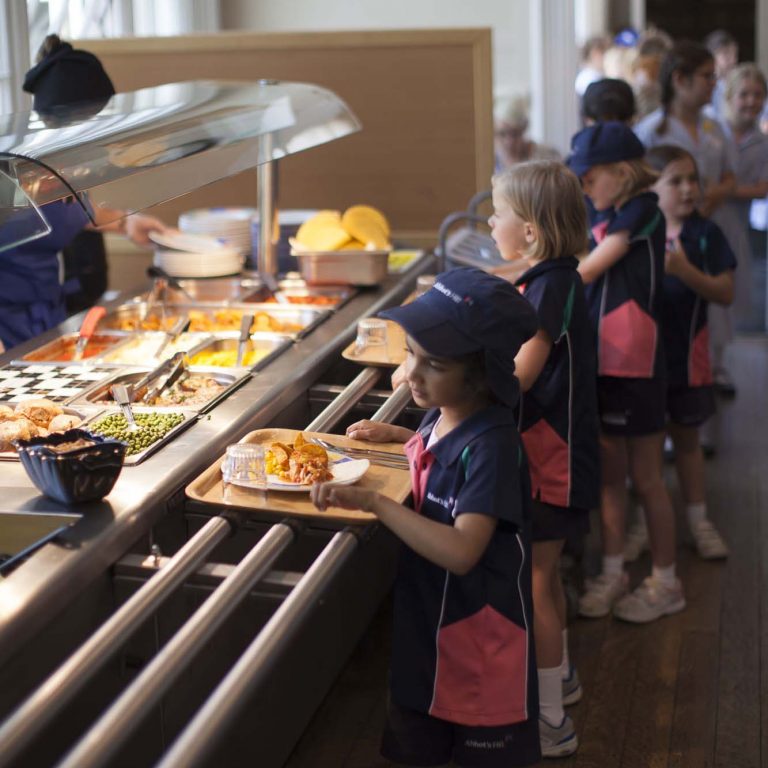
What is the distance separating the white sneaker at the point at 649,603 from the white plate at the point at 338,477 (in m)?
1.53

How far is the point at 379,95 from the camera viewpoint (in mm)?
4578

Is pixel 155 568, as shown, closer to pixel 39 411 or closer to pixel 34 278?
pixel 39 411

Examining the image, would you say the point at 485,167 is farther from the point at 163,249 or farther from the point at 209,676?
the point at 209,676

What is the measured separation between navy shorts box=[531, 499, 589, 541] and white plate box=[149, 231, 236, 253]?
5.08 feet

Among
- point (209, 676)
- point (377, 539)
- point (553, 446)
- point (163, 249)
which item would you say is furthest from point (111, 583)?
point (163, 249)

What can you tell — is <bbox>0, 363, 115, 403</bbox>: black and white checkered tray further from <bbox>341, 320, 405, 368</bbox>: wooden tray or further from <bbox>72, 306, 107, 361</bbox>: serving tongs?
<bbox>341, 320, 405, 368</bbox>: wooden tray

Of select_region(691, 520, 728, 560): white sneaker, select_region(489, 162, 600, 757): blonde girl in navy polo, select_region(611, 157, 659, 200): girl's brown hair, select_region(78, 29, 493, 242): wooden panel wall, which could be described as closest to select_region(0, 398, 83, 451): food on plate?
select_region(489, 162, 600, 757): blonde girl in navy polo

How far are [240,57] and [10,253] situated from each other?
5.08 ft

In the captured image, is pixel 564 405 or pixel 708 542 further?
pixel 708 542

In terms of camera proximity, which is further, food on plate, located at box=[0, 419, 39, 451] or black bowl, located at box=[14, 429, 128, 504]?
food on plate, located at box=[0, 419, 39, 451]

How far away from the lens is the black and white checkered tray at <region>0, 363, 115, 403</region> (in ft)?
8.45

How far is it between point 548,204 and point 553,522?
0.70 m

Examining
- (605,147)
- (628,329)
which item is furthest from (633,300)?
(605,147)

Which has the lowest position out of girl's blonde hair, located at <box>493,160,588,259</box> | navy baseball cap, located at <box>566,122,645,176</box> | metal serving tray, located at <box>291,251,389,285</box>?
metal serving tray, located at <box>291,251,389,285</box>
